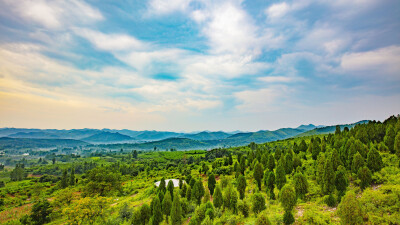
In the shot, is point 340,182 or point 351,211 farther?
point 340,182

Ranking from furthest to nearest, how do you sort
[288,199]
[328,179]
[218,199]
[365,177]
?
[218,199] < [328,179] < [365,177] < [288,199]

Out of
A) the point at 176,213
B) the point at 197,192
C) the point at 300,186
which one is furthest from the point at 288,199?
the point at 197,192

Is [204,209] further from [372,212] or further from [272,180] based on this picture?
[372,212]

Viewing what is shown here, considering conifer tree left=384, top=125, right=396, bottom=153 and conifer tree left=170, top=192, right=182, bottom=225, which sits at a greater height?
conifer tree left=384, top=125, right=396, bottom=153

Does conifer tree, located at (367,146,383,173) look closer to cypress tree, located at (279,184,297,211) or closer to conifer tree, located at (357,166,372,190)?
conifer tree, located at (357,166,372,190)

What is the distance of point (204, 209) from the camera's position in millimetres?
31469

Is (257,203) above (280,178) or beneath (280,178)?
beneath

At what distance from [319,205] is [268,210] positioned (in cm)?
786

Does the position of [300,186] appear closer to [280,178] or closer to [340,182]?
[340,182]

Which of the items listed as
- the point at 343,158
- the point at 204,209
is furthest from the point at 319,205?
the point at 343,158

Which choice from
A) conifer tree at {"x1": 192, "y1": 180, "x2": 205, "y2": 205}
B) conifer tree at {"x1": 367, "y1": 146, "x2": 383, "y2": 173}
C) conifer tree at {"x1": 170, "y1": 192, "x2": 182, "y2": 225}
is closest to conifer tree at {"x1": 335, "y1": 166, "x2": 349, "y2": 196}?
conifer tree at {"x1": 367, "y1": 146, "x2": 383, "y2": 173}

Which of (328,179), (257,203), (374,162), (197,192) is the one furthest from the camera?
(197,192)

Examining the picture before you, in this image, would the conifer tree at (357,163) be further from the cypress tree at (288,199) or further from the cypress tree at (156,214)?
the cypress tree at (156,214)

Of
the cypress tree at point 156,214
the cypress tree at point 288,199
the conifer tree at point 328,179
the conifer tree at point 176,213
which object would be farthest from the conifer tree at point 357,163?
the cypress tree at point 156,214
